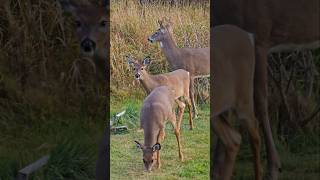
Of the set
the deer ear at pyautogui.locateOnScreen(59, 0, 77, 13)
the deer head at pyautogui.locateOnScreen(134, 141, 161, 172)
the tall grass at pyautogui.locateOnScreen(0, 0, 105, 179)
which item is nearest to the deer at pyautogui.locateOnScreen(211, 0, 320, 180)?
the deer head at pyautogui.locateOnScreen(134, 141, 161, 172)

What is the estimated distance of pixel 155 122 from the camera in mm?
6355

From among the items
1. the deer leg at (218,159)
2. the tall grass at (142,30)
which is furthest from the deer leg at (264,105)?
the tall grass at (142,30)

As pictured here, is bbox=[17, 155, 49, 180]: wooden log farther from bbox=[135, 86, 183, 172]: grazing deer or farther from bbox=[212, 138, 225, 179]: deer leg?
bbox=[212, 138, 225, 179]: deer leg

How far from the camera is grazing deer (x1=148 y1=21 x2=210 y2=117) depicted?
6.38 meters

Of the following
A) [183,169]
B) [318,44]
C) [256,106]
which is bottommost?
[183,169]

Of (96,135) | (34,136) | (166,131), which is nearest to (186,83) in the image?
(166,131)

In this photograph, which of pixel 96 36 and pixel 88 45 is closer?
pixel 96 36

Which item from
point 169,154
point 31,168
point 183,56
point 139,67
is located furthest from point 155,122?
point 31,168

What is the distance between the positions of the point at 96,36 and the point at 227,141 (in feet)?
4.73

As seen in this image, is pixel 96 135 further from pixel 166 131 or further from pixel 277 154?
pixel 277 154

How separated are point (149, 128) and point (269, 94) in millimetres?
1077

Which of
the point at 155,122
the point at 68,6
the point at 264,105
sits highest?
the point at 68,6

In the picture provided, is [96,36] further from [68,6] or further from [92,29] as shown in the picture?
[68,6]

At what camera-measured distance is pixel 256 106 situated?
647 centimetres
